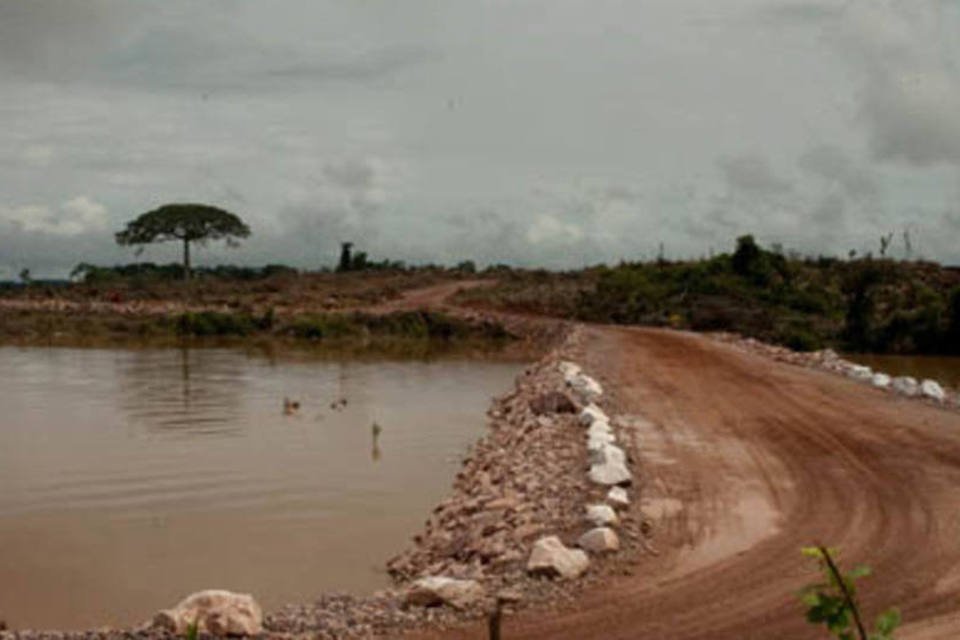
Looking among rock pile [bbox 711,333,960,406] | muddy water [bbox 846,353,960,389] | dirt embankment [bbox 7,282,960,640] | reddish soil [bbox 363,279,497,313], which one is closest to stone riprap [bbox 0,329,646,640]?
dirt embankment [bbox 7,282,960,640]

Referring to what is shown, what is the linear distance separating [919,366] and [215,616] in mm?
27928

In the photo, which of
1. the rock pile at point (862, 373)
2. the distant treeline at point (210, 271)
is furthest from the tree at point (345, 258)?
the rock pile at point (862, 373)

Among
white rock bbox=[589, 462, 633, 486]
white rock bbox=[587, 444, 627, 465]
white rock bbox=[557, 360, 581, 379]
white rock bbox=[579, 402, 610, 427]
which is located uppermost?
white rock bbox=[557, 360, 581, 379]

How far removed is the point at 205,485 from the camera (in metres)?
14.1

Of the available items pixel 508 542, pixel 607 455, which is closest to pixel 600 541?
pixel 508 542

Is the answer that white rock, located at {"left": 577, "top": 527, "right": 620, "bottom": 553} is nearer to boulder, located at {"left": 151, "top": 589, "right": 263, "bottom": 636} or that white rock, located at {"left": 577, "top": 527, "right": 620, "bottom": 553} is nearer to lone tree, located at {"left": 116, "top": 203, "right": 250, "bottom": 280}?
boulder, located at {"left": 151, "top": 589, "right": 263, "bottom": 636}

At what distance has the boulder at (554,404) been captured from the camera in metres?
17.1

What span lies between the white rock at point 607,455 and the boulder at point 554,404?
13.4 ft

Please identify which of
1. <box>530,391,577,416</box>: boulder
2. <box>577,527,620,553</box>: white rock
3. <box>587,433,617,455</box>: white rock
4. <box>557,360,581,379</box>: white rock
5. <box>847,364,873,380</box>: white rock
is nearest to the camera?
<box>577,527,620,553</box>: white rock

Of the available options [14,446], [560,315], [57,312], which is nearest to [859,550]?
[14,446]

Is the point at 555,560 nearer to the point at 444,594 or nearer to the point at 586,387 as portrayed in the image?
the point at 444,594

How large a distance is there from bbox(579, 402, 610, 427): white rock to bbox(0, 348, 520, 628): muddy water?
196 cm

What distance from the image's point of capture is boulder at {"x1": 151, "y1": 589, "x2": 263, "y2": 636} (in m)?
7.03

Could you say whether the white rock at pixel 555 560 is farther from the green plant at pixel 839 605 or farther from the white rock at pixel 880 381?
the white rock at pixel 880 381
